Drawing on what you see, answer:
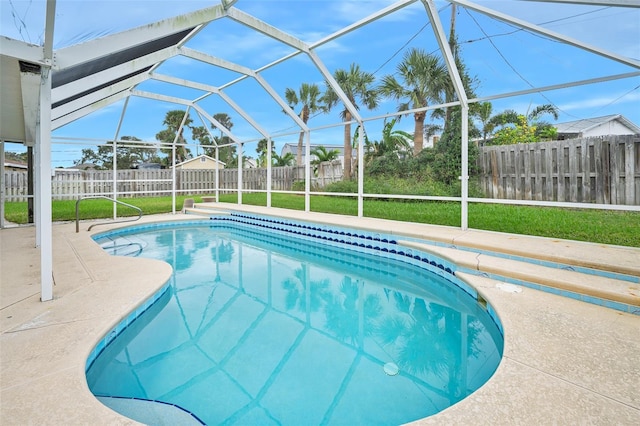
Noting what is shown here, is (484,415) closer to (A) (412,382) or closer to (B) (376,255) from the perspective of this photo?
(A) (412,382)

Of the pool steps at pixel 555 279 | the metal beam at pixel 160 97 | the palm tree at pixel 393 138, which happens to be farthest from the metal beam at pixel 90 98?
the palm tree at pixel 393 138

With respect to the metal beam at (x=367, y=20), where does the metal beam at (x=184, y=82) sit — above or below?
above

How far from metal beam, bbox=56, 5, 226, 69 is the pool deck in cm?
227

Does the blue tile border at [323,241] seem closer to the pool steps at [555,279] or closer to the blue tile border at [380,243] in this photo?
the blue tile border at [380,243]

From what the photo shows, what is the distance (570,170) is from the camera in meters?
6.59

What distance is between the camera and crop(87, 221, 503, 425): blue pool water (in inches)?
87.9

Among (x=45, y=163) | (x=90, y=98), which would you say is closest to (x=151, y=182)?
(x=90, y=98)

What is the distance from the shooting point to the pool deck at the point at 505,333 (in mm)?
1675

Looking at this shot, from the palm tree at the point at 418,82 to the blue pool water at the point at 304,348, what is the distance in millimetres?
8505

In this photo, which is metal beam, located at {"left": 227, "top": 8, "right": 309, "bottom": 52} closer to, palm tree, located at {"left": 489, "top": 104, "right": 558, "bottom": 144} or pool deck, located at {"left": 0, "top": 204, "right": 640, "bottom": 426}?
pool deck, located at {"left": 0, "top": 204, "right": 640, "bottom": 426}

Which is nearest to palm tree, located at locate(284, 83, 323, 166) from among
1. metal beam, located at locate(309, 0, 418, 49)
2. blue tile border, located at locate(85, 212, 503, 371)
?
blue tile border, located at locate(85, 212, 503, 371)

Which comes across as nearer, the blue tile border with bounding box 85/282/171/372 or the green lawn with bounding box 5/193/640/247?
the blue tile border with bounding box 85/282/171/372

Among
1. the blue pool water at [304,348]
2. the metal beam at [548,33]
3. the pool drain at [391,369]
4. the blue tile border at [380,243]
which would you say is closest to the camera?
the blue pool water at [304,348]

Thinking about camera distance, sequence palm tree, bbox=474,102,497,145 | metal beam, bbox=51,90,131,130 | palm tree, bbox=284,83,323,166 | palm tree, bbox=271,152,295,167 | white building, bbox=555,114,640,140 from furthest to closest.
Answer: palm tree, bbox=271,152,295,167 < palm tree, bbox=284,83,323,166 < palm tree, bbox=474,102,497,145 < white building, bbox=555,114,640,140 < metal beam, bbox=51,90,131,130
